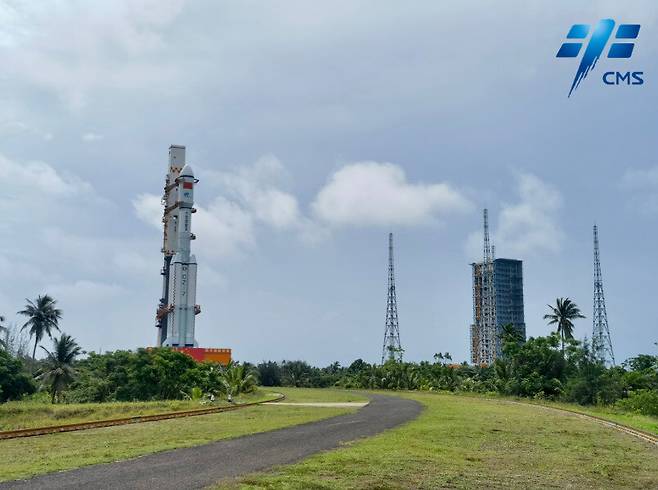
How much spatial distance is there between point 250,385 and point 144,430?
122 feet

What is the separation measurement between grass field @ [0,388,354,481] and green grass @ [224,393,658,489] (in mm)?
5682

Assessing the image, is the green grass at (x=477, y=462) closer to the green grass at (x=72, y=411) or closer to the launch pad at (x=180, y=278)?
the green grass at (x=72, y=411)

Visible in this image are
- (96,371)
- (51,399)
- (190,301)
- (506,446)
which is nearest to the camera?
(506,446)

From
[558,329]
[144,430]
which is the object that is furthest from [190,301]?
[144,430]

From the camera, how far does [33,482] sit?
48.6ft

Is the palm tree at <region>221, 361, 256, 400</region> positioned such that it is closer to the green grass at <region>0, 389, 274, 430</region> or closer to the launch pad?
the green grass at <region>0, 389, 274, 430</region>

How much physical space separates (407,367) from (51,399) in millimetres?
44384

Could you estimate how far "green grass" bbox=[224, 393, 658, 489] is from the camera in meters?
15.0

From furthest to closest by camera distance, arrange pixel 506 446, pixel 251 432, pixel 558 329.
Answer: pixel 558 329 → pixel 251 432 → pixel 506 446

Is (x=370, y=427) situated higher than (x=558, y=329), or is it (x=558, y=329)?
(x=558, y=329)

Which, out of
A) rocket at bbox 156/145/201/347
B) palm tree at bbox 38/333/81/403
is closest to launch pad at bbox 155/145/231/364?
rocket at bbox 156/145/201/347

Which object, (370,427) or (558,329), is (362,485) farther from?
(558,329)

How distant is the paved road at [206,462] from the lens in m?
14.8

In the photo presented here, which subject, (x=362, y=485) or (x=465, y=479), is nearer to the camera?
(x=362, y=485)
